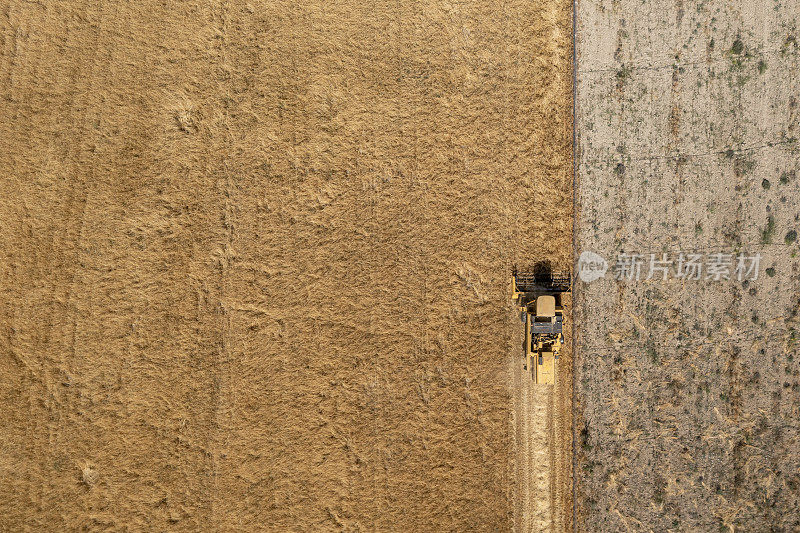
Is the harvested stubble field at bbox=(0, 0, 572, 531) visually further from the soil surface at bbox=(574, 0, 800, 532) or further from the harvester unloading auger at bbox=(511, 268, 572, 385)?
the soil surface at bbox=(574, 0, 800, 532)

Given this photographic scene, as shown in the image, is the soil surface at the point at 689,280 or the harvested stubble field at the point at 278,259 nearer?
the harvested stubble field at the point at 278,259

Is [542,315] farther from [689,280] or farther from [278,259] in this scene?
[278,259]

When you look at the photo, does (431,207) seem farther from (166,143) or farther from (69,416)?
(69,416)

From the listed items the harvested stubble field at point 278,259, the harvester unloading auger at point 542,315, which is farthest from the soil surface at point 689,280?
the harvested stubble field at point 278,259

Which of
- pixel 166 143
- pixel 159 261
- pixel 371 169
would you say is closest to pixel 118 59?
pixel 166 143

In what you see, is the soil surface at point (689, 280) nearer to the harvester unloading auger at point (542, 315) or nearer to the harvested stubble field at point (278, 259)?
the harvester unloading auger at point (542, 315)

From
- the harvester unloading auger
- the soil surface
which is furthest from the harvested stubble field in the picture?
the soil surface
